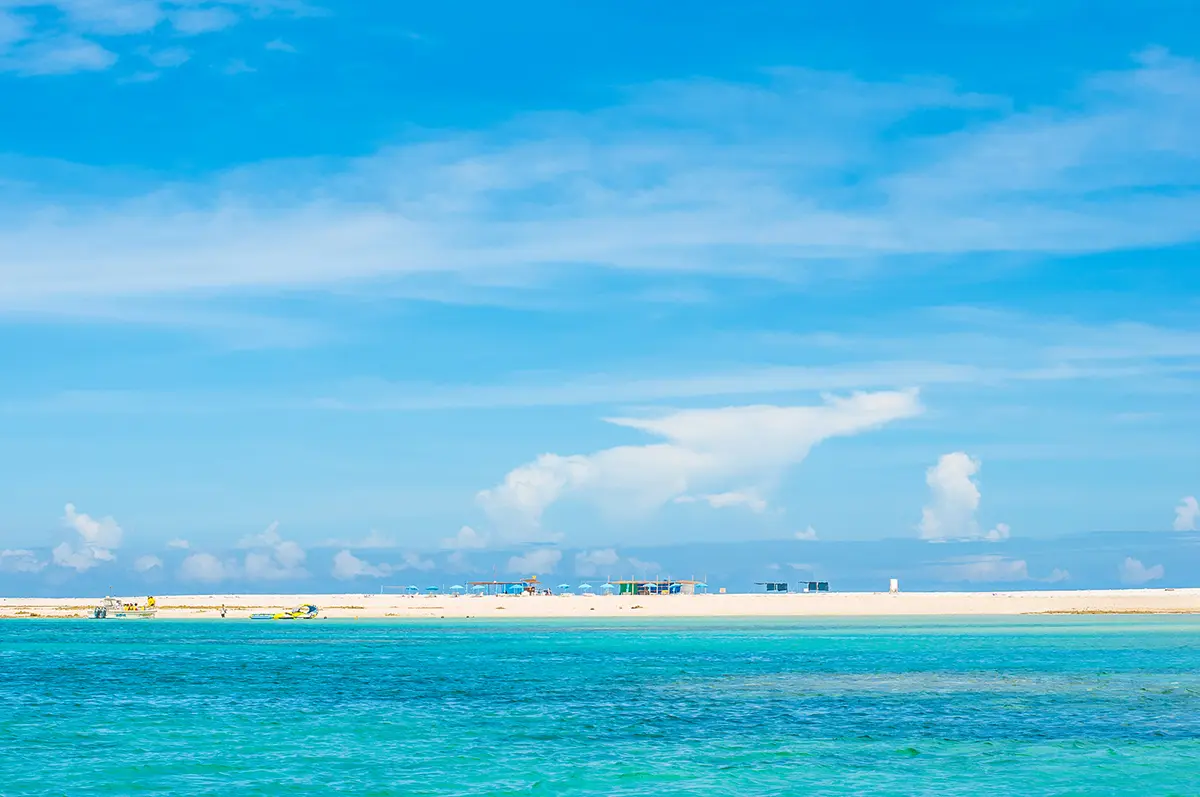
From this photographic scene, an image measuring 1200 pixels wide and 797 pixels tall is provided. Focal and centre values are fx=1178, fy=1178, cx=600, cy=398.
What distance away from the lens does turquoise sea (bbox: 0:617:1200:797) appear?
132ft

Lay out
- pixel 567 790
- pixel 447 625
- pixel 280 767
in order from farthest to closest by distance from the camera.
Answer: pixel 447 625, pixel 280 767, pixel 567 790

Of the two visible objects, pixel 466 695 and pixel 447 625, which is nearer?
pixel 466 695

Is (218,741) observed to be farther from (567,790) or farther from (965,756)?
(965,756)

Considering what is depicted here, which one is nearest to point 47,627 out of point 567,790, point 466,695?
point 466,695

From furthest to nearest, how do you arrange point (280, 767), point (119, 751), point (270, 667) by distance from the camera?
1. point (270, 667)
2. point (119, 751)
3. point (280, 767)

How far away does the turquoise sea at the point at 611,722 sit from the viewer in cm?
4028

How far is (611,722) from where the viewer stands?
54375 millimetres

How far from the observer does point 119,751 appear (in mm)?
47000

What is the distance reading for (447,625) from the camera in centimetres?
17975

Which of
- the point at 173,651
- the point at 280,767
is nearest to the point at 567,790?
the point at 280,767

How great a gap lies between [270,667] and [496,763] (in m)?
53.4

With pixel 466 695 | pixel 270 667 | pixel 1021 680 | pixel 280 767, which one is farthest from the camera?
pixel 270 667

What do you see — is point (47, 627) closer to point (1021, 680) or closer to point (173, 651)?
point (173, 651)

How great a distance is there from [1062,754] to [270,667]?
64.9 m
